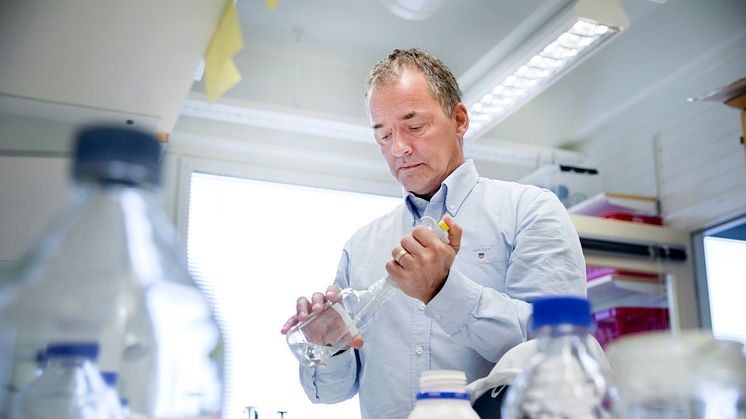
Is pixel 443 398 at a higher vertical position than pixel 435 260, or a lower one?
lower

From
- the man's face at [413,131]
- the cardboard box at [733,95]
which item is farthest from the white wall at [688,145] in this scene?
the man's face at [413,131]

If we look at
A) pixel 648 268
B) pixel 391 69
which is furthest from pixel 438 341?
pixel 648 268

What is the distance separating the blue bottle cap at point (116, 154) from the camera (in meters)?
0.58

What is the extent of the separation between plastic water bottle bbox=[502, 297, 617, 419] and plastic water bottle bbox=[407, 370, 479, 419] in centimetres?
8

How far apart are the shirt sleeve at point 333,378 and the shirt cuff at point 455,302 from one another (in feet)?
1.12

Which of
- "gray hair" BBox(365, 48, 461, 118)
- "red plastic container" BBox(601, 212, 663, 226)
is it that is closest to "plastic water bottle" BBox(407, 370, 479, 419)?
"gray hair" BBox(365, 48, 461, 118)

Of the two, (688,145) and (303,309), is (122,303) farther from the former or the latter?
(688,145)

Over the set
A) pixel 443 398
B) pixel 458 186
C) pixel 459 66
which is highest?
pixel 459 66

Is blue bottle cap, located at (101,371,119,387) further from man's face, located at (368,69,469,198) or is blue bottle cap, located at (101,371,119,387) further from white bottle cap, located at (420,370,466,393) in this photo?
man's face, located at (368,69,469,198)

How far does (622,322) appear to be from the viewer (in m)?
3.39

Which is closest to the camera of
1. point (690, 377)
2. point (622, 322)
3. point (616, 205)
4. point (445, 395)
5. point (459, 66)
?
point (690, 377)

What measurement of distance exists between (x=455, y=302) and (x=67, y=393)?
0.57 m

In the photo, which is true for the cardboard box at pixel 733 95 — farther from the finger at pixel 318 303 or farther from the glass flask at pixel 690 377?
the glass flask at pixel 690 377

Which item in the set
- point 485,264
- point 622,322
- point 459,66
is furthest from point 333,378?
point 459,66
